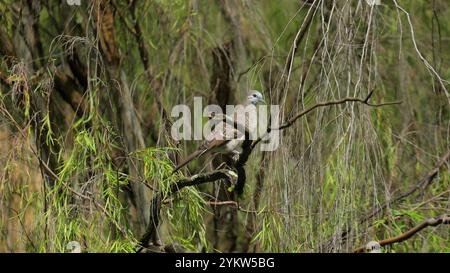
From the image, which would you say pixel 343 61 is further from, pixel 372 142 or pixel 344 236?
pixel 344 236

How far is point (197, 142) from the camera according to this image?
428 cm

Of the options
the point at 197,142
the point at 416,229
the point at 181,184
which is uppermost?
the point at 197,142

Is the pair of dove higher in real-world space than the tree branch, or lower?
higher

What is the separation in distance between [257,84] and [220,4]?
906mm

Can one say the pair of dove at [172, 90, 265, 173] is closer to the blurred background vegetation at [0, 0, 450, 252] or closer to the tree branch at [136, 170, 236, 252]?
the blurred background vegetation at [0, 0, 450, 252]

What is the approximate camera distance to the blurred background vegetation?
3.13 metres

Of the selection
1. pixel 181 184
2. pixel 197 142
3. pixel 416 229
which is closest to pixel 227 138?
pixel 181 184

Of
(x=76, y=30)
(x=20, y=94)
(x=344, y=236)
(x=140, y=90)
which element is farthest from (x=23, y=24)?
(x=344, y=236)

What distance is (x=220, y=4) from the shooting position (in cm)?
443

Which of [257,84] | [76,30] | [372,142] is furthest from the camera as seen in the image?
[76,30]

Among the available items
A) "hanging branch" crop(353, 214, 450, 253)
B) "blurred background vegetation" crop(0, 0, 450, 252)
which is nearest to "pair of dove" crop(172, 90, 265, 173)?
"blurred background vegetation" crop(0, 0, 450, 252)

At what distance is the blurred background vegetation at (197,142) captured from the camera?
10.3ft

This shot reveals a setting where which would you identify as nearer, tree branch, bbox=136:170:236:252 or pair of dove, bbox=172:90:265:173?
tree branch, bbox=136:170:236:252

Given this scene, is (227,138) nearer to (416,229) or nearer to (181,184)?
(181,184)
